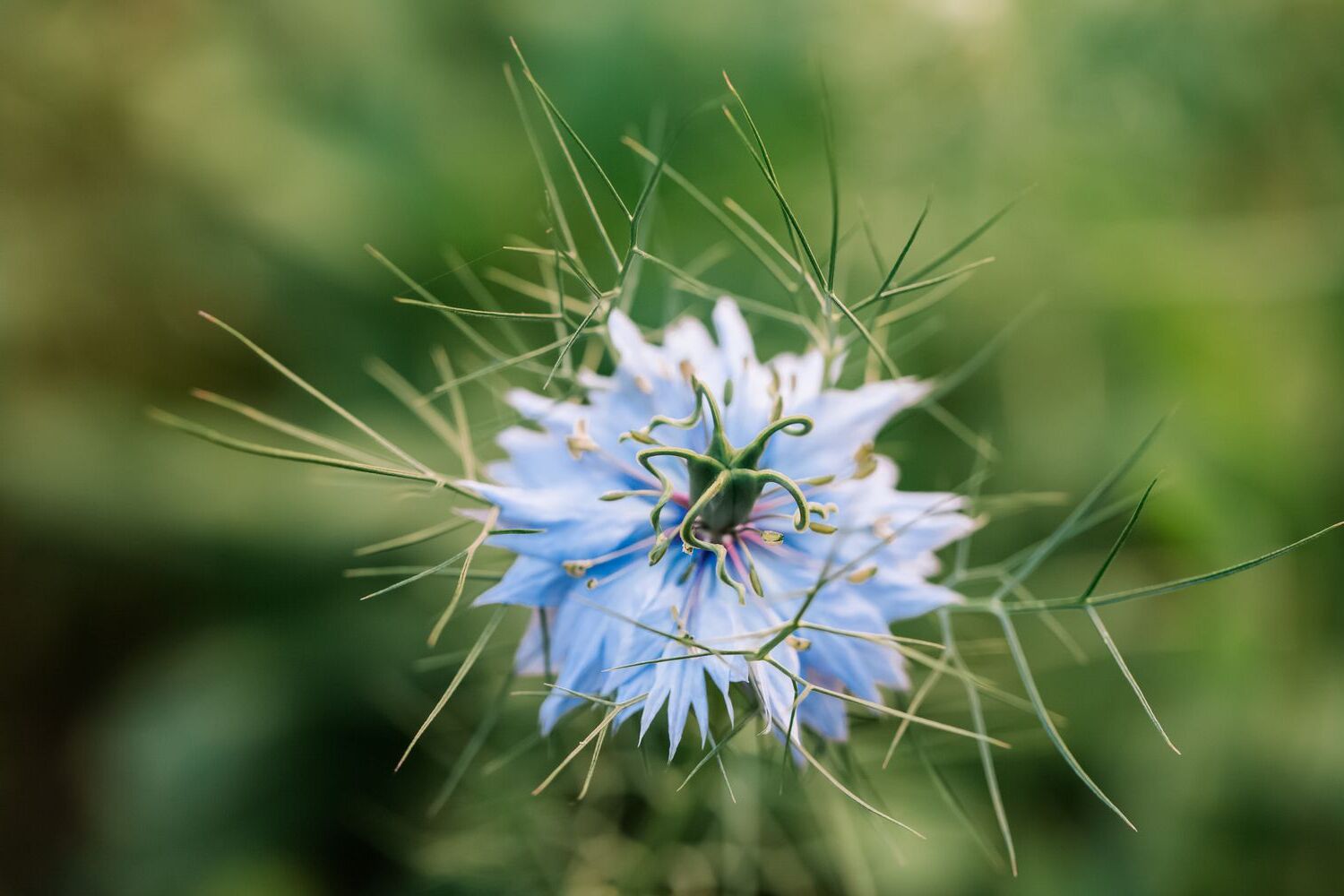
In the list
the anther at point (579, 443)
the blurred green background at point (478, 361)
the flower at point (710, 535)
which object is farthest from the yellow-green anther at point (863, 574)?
the blurred green background at point (478, 361)

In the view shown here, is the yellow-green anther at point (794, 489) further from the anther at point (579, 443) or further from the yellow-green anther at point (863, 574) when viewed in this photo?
the anther at point (579, 443)

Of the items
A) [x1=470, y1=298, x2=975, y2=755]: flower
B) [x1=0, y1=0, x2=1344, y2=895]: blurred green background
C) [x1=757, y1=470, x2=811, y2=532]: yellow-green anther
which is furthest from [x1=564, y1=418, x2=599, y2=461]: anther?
[x1=0, y1=0, x2=1344, y2=895]: blurred green background

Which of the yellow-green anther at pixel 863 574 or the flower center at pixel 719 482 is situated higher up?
the flower center at pixel 719 482

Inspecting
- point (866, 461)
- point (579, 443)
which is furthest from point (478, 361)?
point (866, 461)

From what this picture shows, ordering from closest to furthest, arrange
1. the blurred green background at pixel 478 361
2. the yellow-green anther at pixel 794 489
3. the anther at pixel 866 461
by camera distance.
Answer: the yellow-green anther at pixel 794 489, the anther at pixel 866 461, the blurred green background at pixel 478 361

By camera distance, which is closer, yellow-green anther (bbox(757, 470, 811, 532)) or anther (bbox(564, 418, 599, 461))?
yellow-green anther (bbox(757, 470, 811, 532))

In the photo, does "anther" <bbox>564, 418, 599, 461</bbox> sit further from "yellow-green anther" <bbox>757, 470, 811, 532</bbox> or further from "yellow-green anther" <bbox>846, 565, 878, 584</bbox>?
"yellow-green anther" <bbox>846, 565, 878, 584</bbox>

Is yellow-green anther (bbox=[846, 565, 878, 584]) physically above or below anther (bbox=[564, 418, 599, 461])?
below

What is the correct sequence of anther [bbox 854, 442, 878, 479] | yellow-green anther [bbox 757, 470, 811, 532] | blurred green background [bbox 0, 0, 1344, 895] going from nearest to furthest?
yellow-green anther [bbox 757, 470, 811, 532], anther [bbox 854, 442, 878, 479], blurred green background [bbox 0, 0, 1344, 895]
